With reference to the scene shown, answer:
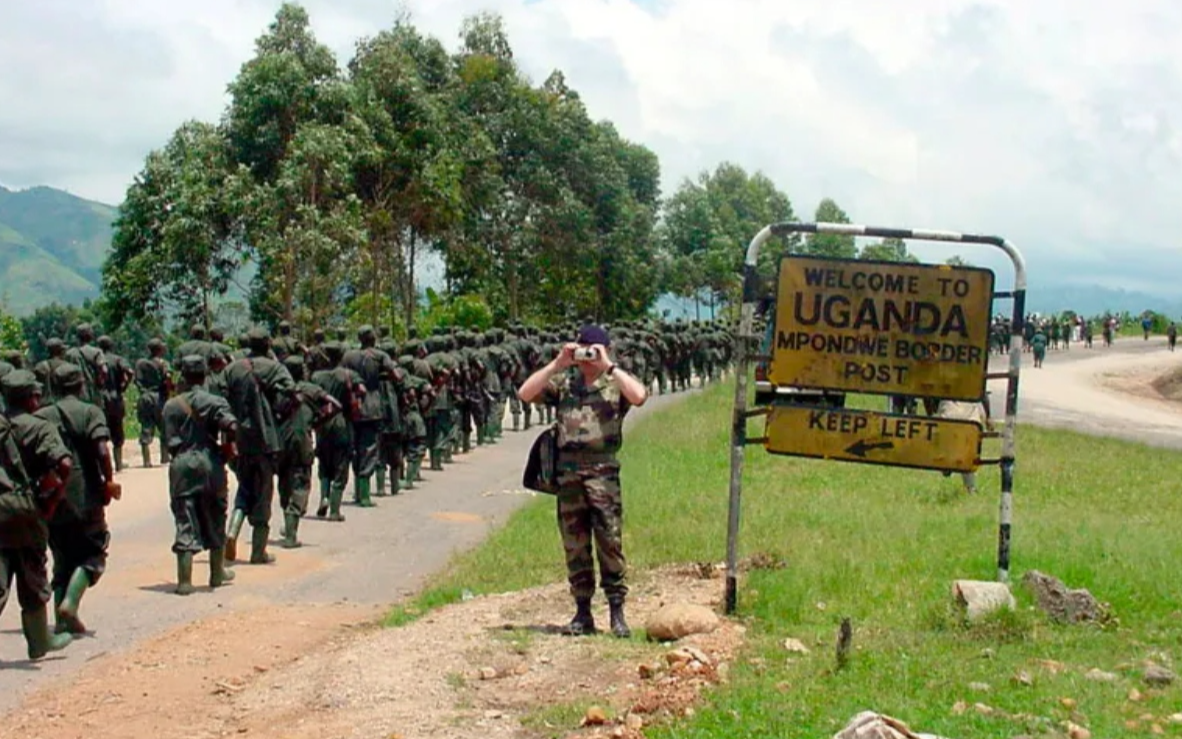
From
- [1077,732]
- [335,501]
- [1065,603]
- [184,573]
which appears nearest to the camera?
[1077,732]

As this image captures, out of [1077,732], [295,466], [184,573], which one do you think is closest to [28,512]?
[184,573]

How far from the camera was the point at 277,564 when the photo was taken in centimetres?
1256

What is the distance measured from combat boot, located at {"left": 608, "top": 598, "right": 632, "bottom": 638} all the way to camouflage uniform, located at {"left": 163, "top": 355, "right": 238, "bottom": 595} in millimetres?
3582

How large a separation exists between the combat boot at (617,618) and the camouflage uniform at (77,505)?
336 centimetres

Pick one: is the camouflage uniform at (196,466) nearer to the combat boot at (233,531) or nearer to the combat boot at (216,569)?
the combat boot at (216,569)

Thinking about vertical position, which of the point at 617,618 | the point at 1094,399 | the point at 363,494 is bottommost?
the point at 1094,399

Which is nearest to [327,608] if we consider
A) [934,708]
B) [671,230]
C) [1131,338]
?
[934,708]

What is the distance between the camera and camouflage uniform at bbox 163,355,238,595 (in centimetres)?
1062

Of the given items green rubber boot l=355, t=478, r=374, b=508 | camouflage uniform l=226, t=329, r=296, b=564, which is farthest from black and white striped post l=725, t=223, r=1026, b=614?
green rubber boot l=355, t=478, r=374, b=508

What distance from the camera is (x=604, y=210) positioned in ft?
159

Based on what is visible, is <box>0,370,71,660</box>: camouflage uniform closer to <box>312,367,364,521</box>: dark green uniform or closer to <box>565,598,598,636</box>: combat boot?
<box>565,598,598,636</box>: combat boot

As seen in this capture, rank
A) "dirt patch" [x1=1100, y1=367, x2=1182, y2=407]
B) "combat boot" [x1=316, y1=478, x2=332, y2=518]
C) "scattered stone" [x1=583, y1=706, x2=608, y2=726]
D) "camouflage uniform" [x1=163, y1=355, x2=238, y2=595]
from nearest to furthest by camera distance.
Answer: "scattered stone" [x1=583, y1=706, x2=608, y2=726]
"camouflage uniform" [x1=163, y1=355, x2=238, y2=595]
"combat boot" [x1=316, y1=478, x2=332, y2=518]
"dirt patch" [x1=1100, y1=367, x2=1182, y2=407]

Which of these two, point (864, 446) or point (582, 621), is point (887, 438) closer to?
point (864, 446)

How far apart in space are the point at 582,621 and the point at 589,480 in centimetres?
82
